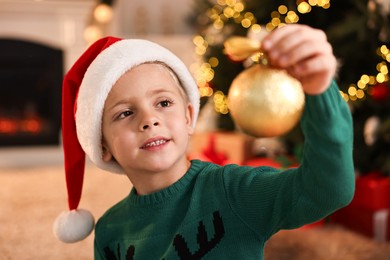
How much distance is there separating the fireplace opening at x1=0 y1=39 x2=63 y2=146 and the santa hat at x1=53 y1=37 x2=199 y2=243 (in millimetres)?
2476

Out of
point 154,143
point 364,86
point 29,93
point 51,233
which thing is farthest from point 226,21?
point 29,93

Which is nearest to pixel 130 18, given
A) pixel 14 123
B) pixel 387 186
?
pixel 14 123

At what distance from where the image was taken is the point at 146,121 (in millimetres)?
773

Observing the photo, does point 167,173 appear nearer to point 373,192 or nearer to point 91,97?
point 91,97

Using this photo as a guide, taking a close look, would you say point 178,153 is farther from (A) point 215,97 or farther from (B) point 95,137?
(A) point 215,97

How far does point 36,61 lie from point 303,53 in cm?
309

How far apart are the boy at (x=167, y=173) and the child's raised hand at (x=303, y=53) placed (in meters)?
0.05

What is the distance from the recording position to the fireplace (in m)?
3.25

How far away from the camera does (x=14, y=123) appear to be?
3393mm

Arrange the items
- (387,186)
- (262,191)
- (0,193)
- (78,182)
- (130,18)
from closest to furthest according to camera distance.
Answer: (262,191)
(78,182)
(387,186)
(0,193)
(130,18)

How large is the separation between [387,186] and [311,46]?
1.35 meters

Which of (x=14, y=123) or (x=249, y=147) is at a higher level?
(x=249, y=147)

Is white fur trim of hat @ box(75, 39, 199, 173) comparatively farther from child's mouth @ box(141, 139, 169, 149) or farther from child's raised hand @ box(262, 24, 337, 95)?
child's raised hand @ box(262, 24, 337, 95)

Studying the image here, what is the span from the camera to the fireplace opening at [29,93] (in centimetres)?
330
